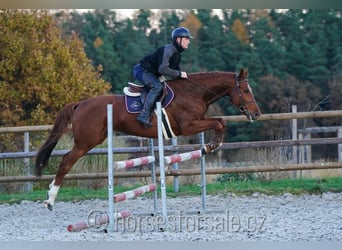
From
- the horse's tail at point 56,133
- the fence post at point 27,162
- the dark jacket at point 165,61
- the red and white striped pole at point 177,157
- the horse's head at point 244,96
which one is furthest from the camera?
the fence post at point 27,162

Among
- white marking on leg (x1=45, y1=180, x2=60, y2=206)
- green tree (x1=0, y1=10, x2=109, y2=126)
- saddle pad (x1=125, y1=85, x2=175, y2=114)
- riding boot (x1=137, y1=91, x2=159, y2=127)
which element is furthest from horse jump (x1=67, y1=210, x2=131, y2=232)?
green tree (x1=0, y1=10, x2=109, y2=126)

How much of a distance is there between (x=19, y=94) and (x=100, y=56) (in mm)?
8413

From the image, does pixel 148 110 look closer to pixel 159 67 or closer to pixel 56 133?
pixel 159 67

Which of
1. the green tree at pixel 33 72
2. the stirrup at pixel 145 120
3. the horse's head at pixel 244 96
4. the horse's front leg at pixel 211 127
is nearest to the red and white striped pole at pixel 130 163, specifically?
the stirrup at pixel 145 120

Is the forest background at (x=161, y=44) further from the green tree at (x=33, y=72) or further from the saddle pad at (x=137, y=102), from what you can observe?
the saddle pad at (x=137, y=102)

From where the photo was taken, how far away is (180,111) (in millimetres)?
6941

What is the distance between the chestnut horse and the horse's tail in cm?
16

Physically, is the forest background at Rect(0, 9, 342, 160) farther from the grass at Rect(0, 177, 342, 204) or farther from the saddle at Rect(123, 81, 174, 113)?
the saddle at Rect(123, 81, 174, 113)

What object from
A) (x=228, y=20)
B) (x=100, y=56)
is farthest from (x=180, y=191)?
(x=228, y=20)

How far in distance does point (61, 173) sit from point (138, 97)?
3.73 feet

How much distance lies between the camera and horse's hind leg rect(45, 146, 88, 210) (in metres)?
6.65

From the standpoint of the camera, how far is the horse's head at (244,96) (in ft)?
22.9

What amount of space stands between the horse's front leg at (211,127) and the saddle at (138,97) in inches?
14.0

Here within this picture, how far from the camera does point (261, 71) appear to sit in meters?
23.3
